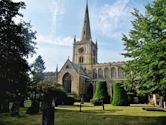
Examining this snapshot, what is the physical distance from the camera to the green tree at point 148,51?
1302 cm

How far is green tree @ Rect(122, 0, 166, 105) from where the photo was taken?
1302 centimetres

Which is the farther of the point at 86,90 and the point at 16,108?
the point at 86,90

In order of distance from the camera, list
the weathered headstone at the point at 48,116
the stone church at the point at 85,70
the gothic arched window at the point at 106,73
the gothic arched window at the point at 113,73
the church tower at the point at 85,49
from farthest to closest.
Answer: the church tower at the point at 85,49
the gothic arched window at the point at 106,73
the gothic arched window at the point at 113,73
the stone church at the point at 85,70
the weathered headstone at the point at 48,116

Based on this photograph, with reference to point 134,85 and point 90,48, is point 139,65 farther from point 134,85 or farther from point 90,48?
point 90,48

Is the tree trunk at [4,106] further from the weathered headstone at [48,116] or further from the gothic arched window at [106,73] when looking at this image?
the gothic arched window at [106,73]

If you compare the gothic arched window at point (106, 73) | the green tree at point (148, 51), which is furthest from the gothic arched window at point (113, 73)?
the green tree at point (148, 51)

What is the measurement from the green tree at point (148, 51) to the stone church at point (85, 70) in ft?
121

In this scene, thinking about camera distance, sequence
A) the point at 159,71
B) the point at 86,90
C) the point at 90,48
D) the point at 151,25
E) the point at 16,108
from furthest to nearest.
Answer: the point at 90,48 → the point at 86,90 → the point at 16,108 → the point at 151,25 → the point at 159,71

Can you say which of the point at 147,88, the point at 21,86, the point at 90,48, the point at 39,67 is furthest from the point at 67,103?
the point at 39,67

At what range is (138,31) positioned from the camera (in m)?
15.4

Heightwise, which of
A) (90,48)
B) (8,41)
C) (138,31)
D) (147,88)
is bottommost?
(147,88)

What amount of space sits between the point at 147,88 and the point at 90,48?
6228cm

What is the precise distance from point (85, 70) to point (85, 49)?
1031 centimetres

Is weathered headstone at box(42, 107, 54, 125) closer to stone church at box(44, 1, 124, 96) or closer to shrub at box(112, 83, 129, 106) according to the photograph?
shrub at box(112, 83, 129, 106)
